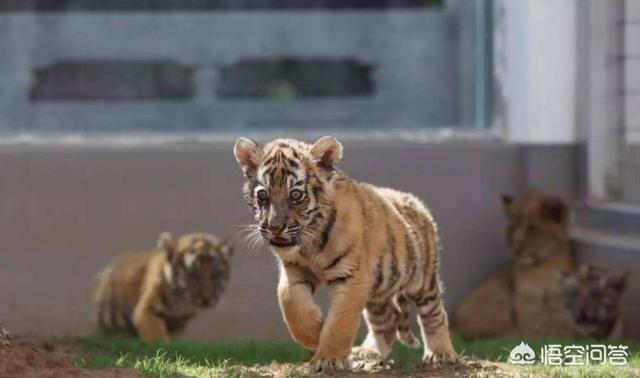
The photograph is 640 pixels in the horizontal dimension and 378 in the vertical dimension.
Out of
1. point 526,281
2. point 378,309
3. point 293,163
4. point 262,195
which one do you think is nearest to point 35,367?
point 262,195

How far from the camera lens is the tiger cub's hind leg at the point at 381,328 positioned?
309 inches

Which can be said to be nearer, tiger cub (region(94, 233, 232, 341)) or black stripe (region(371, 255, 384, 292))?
black stripe (region(371, 255, 384, 292))

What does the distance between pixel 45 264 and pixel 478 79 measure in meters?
3.55

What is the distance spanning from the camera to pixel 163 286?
10.6m

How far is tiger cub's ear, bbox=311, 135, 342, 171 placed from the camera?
6.96 m

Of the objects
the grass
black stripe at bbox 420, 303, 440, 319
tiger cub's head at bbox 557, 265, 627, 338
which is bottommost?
tiger cub's head at bbox 557, 265, 627, 338

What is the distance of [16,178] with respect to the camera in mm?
11250

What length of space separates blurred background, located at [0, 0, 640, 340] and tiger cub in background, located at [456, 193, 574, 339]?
169 millimetres

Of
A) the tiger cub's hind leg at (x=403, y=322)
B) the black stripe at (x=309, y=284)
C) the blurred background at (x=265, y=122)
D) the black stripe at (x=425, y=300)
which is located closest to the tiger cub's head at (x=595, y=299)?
the blurred background at (x=265, y=122)

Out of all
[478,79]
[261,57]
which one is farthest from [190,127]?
[478,79]

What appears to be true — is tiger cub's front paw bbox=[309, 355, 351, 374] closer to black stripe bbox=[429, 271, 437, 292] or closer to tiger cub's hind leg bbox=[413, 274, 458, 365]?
tiger cub's hind leg bbox=[413, 274, 458, 365]

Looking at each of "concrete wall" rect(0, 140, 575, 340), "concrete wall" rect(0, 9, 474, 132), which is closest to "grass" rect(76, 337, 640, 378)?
"concrete wall" rect(0, 140, 575, 340)

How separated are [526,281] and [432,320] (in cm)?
398

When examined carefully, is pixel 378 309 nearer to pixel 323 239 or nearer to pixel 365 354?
pixel 365 354
